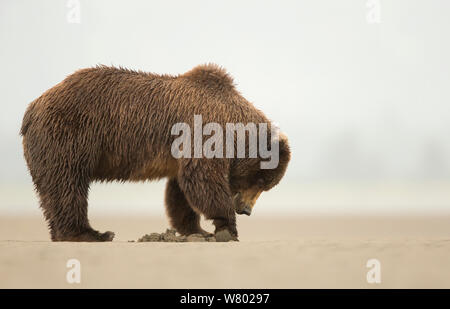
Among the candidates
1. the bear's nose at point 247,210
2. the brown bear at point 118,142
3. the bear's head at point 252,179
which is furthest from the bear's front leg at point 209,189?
the bear's nose at point 247,210

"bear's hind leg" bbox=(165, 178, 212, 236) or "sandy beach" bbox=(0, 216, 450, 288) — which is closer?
"sandy beach" bbox=(0, 216, 450, 288)

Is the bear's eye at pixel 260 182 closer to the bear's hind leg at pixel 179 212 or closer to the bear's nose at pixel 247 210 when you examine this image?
the bear's nose at pixel 247 210

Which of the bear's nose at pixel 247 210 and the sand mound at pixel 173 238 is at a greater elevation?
the bear's nose at pixel 247 210

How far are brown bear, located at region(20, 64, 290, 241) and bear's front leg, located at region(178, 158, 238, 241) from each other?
15 mm

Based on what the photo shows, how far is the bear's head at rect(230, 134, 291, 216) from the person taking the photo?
33.4ft

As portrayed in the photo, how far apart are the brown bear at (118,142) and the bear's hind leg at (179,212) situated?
946mm

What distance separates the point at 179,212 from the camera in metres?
11.1

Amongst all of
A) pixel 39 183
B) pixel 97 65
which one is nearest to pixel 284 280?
pixel 39 183

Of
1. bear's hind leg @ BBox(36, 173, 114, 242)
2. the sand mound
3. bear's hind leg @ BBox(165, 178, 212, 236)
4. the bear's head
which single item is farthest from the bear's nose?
bear's hind leg @ BBox(36, 173, 114, 242)

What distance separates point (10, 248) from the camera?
745cm

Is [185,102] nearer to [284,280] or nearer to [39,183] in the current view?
[39,183]

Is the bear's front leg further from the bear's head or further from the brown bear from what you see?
the bear's head

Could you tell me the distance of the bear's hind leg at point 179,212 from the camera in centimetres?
1104

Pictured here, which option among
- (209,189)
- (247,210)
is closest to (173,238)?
(209,189)
